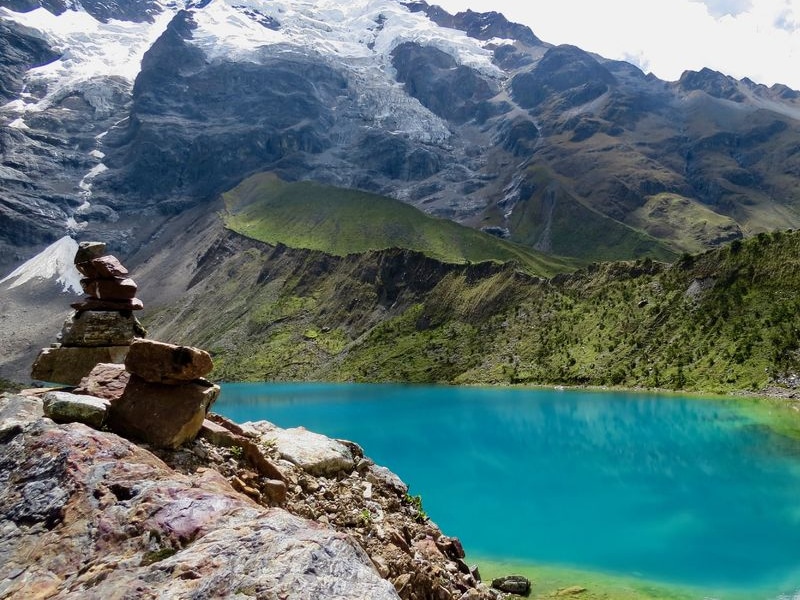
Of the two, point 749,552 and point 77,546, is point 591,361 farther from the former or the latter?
point 77,546

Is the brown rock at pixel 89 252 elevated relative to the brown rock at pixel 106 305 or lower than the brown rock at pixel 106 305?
elevated

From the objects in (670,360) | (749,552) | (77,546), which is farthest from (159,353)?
(670,360)

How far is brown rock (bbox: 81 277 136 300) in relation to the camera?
20391 millimetres

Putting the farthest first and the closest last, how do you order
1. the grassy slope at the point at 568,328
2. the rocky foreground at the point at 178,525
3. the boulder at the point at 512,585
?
the grassy slope at the point at 568,328, the boulder at the point at 512,585, the rocky foreground at the point at 178,525

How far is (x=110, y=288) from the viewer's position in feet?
67.1

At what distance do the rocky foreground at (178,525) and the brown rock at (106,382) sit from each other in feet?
3.76

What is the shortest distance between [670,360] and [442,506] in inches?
2905

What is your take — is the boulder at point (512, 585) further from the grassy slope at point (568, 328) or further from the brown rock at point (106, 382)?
the grassy slope at point (568, 328)

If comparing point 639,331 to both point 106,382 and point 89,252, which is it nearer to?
point 89,252

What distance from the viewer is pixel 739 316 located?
3883 inches

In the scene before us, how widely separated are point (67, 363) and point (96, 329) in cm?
135

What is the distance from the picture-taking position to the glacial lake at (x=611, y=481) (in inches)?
1220

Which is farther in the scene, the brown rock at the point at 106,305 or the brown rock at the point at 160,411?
the brown rock at the point at 106,305

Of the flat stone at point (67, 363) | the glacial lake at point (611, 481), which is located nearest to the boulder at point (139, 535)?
the flat stone at point (67, 363)
